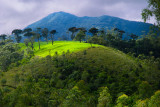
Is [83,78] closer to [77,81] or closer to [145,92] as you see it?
[77,81]

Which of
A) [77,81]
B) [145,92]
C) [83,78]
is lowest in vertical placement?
[77,81]

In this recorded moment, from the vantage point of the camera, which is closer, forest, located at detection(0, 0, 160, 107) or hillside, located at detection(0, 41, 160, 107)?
forest, located at detection(0, 0, 160, 107)

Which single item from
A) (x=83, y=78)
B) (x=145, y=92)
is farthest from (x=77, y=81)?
(x=145, y=92)

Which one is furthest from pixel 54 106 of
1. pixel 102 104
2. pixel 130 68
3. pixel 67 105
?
pixel 130 68

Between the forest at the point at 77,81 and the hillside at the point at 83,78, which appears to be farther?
the hillside at the point at 83,78

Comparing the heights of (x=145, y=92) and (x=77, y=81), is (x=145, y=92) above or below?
above

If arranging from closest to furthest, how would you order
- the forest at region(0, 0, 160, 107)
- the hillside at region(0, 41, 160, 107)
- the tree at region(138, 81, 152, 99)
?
the forest at region(0, 0, 160, 107) → the tree at region(138, 81, 152, 99) → the hillside at region(0, 41, 160, 107)

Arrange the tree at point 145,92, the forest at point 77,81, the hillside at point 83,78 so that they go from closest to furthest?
the forest at point 77,81 → the tree at point 145,92 → the hillside at point 83,78

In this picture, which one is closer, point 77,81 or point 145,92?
point 145,92

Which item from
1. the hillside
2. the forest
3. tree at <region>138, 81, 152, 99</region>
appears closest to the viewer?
the forest

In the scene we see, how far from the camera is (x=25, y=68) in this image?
205ft

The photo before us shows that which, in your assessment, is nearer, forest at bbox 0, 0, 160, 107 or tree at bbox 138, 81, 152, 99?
forest at bbox 0, 0, 160, 107

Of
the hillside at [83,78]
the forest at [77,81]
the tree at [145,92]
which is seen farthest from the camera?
the hillside at [83,78]

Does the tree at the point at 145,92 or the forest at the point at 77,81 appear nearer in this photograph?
the forest at the point at 77,81
